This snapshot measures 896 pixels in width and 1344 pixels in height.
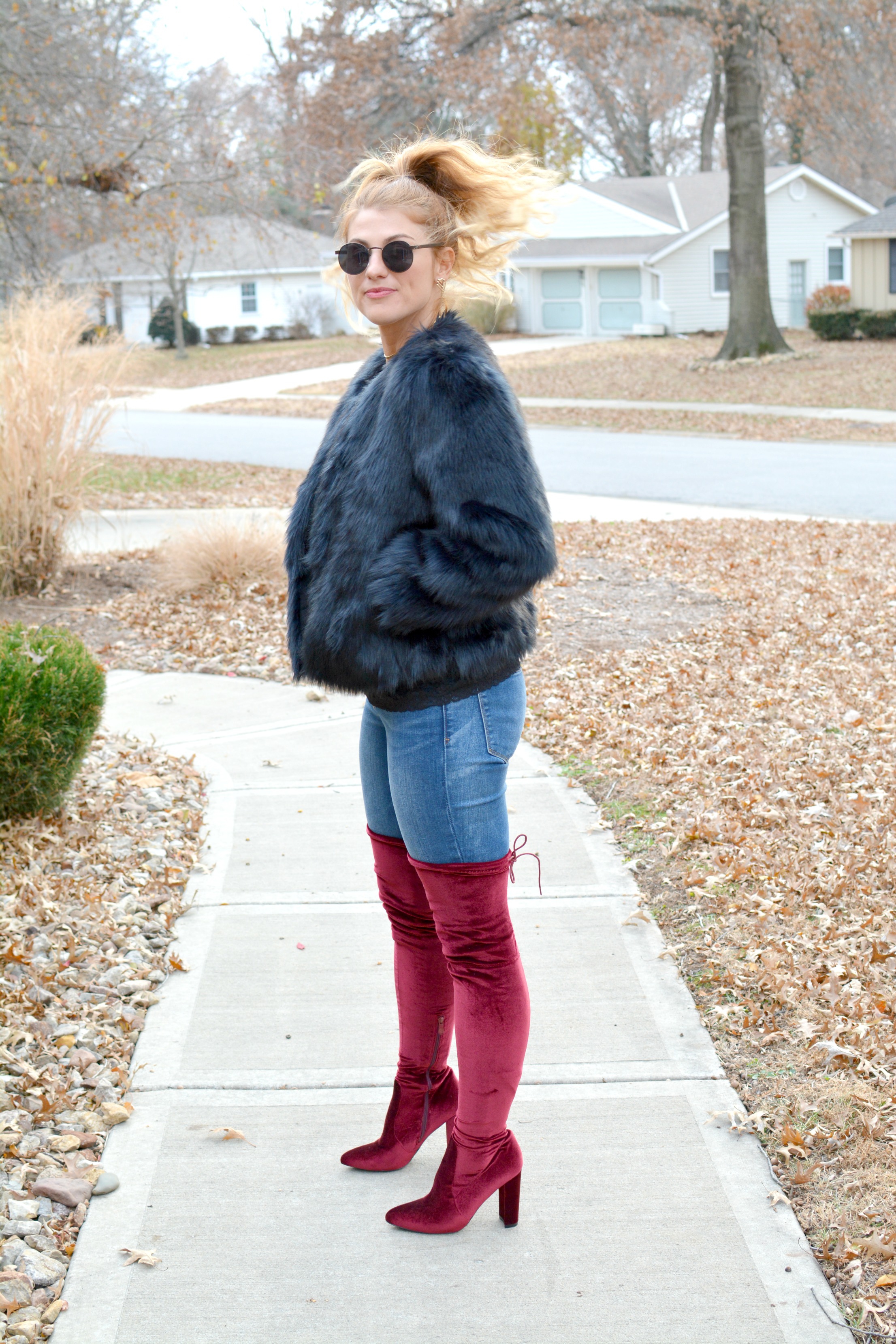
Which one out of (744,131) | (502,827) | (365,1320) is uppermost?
(744,131)

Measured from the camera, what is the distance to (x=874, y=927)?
3.85m

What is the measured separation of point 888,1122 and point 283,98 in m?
23.0

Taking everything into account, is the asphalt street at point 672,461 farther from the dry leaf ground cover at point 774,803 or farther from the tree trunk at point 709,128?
the tree trunk at point 709,128

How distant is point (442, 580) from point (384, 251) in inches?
25.8

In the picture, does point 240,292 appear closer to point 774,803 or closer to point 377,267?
point 774,803

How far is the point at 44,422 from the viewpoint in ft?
25.0

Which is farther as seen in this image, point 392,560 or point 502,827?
point 502,827

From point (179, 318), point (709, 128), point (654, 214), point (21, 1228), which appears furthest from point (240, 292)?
point (21, 1228)

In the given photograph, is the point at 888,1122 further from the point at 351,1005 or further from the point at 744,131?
the point at 744,131

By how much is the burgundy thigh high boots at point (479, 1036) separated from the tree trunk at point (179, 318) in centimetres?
3870

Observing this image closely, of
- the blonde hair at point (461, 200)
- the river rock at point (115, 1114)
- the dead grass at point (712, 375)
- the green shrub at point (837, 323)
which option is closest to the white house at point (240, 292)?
the dead grass at point (712, 375)

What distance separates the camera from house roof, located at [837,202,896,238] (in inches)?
1192

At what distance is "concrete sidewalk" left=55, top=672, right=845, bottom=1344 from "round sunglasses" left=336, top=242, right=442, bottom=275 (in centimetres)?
193

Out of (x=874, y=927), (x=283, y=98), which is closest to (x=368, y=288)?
(x=874, y=927)
